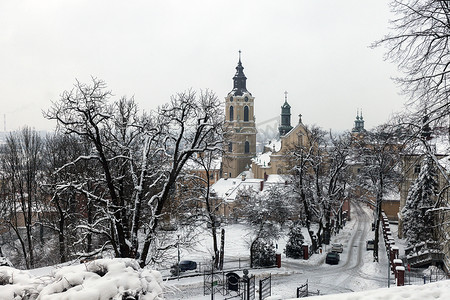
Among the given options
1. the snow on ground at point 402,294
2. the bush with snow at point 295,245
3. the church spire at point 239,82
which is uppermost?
the church spire at point 239,82

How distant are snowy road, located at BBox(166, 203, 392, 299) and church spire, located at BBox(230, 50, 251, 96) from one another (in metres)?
42.9

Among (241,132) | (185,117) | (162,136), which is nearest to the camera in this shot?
(185,117)

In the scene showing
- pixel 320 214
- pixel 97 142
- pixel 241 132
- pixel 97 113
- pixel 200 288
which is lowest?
pixel 200 288

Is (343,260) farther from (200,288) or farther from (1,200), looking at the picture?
(1,200)

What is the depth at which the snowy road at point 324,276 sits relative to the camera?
695 inches

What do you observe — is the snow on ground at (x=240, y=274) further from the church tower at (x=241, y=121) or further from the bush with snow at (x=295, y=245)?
the church tower at (x=241, y=121)

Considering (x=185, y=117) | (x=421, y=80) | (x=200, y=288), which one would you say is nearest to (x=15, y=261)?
(x=200, y=288)

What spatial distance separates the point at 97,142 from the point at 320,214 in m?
19.2

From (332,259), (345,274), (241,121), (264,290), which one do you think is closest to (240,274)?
(264,290)

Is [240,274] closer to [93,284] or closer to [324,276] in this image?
[324,276]

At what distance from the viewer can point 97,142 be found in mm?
12164

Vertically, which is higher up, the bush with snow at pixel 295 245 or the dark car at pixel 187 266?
the bush with snow at pixel 295 245

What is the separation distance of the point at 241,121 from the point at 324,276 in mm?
48824

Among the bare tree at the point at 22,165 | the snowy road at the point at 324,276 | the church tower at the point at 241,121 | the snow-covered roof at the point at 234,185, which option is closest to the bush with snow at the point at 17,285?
the snowy road at the point at 324,276
